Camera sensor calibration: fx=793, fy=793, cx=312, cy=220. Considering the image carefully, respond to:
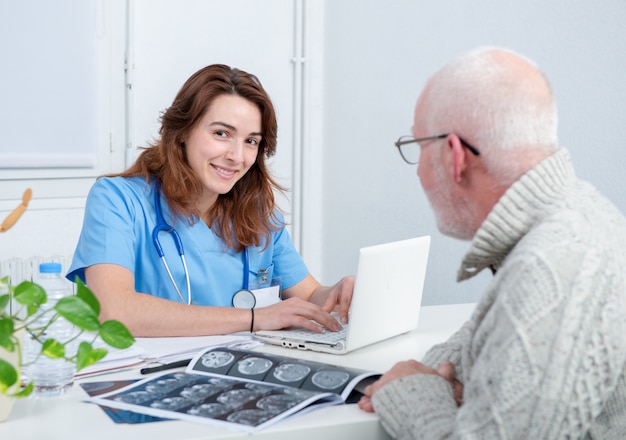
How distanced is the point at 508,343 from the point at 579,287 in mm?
116

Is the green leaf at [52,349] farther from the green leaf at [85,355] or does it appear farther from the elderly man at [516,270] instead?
the elderly man at [516,270]

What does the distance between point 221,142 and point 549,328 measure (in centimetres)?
137

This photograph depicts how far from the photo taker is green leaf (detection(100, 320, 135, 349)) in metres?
1.13

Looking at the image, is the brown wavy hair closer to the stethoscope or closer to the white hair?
the stethoscope

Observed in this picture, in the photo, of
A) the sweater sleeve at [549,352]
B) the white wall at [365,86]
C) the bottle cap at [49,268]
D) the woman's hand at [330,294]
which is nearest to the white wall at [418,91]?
the white wall at [365,86]

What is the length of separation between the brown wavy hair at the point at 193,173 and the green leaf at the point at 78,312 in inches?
41.9

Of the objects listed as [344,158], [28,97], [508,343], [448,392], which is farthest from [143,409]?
[344,158]

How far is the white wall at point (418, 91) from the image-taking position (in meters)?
2.56

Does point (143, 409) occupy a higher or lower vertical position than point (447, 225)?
lower

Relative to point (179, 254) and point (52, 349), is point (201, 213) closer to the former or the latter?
point (179, 254)

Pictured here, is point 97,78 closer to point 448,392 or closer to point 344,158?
point 344,158

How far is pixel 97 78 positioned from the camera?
3.36 metres

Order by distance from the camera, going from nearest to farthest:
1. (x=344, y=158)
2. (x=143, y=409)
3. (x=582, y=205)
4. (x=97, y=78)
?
(x=582, y=205)
(x=143, y=409)
(x=97, y=78)
(x=344, y=158)

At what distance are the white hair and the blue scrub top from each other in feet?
3.53
